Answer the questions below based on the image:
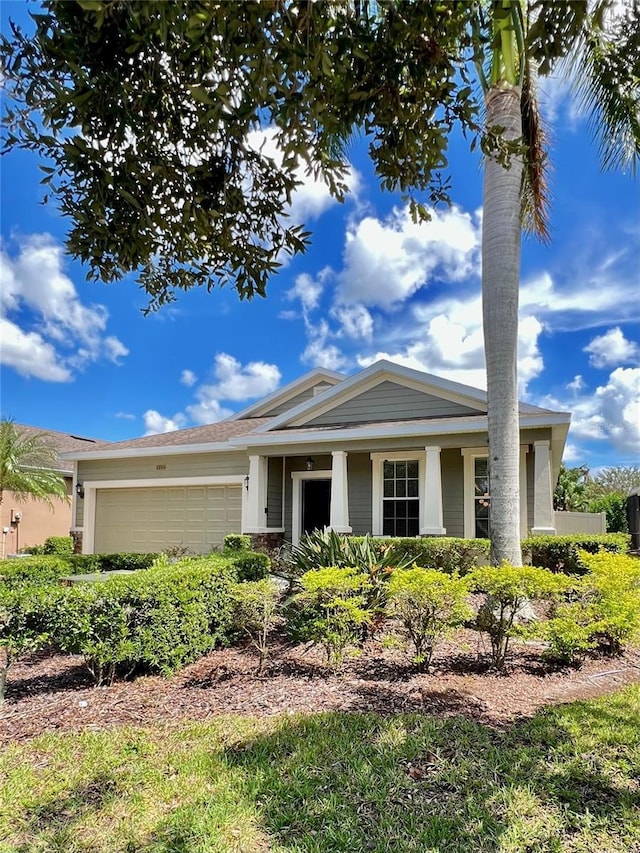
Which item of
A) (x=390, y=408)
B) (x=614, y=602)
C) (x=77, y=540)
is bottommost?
(x=77, y=540)

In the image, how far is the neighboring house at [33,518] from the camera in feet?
62.1

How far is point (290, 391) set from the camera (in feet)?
54.4

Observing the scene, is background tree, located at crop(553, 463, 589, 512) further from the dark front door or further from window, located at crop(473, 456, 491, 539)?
the dark front door

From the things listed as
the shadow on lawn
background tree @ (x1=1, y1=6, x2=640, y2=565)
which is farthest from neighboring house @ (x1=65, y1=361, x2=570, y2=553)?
background tree @ (x1=1, y1=6, x2=640, y2=565)

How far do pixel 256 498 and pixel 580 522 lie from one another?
953 centimetres

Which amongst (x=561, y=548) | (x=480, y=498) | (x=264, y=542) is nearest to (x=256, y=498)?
(x=264, y=542)

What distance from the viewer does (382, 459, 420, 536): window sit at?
13000 millimetres

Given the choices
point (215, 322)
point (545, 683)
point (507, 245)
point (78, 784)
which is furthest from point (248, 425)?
point (78, 784)

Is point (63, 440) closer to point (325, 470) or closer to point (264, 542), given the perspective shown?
point (264, 542)

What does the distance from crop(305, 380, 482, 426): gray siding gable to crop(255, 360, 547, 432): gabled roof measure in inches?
3.1

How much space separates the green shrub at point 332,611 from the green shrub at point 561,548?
5.09 m

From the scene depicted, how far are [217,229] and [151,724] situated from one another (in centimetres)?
378

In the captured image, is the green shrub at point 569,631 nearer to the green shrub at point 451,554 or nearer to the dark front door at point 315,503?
the green shrub at point 451,554

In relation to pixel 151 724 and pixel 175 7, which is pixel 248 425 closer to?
pixel 151 724
